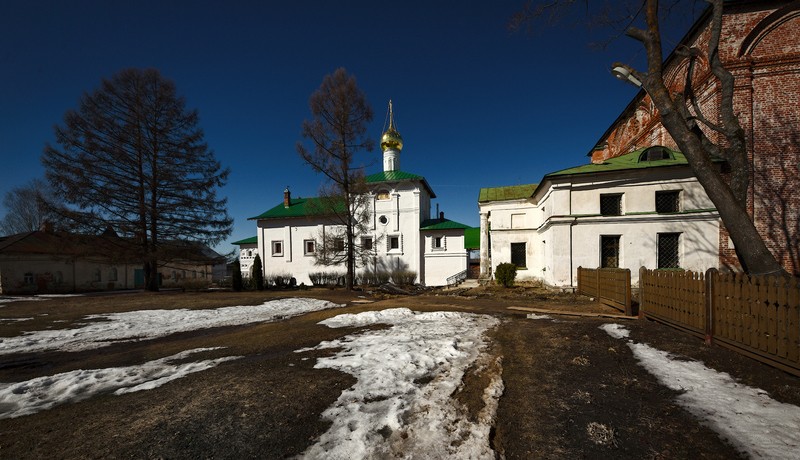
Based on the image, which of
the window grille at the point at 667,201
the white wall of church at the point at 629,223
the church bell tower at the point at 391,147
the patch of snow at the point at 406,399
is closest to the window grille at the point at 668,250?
the white wall of church at the point at 629,223

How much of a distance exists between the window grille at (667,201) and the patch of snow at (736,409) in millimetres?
13082

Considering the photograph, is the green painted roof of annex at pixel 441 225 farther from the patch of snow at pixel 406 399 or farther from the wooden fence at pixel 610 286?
the patch of snow at pixel 406 399

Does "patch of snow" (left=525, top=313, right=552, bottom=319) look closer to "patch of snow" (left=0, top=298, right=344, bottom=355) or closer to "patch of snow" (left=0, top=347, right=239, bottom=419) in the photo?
"patch of snow" (left=0, top=347, right=239, bottom=419)

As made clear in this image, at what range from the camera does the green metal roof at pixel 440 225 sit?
83.1 feet

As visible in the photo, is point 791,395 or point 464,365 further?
point 464,365

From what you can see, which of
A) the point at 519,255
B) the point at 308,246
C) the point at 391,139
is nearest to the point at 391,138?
the point at 391,139

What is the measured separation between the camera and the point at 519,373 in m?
4.34

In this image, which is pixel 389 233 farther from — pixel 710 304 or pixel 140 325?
pixel 710 304

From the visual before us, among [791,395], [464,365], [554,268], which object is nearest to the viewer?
[791,395]

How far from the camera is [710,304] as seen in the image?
17.9 feet

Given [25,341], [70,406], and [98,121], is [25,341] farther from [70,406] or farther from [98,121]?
[98,121]

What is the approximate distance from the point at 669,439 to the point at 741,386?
2137mm

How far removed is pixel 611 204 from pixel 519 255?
575 centimetres

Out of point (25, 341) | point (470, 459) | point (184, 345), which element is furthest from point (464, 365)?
point (25, 341)
